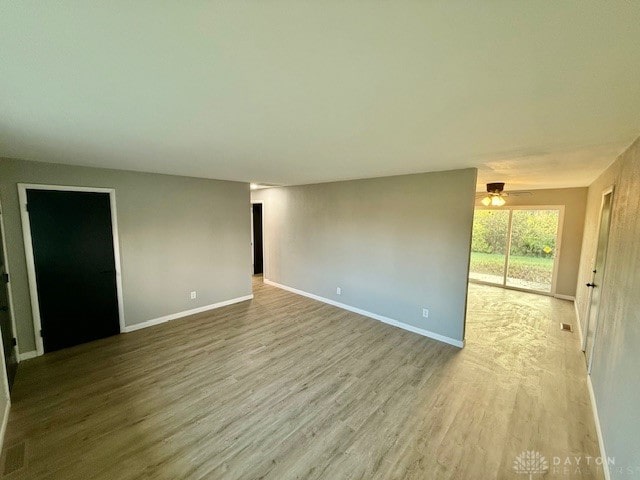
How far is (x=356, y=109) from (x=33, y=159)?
386 cm

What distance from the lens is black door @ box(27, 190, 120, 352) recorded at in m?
Answer: 3.20

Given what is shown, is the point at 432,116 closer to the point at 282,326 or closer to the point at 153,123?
the point at 153,123

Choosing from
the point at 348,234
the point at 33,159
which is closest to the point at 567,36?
the point at 348,234

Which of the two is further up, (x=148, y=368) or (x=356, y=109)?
(x=356, y=109)

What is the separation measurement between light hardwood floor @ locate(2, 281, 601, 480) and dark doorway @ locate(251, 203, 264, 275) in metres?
3.70

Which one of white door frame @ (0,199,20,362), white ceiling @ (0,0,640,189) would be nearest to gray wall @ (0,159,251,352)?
white door frame @ (0,199,20,362)

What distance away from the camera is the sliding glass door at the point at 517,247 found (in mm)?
5852

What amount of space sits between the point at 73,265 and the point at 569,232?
29.4 feet

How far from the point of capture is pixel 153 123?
5.97 feet

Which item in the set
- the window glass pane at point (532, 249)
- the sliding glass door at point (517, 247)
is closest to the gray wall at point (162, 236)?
the sliding glass door at point (517, 247)

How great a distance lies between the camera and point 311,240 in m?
5.46

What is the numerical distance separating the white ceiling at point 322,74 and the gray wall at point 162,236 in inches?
45.9

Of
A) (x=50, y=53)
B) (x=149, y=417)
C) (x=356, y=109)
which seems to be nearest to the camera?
(x=50, y=53)

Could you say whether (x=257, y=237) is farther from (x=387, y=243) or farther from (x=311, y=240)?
(x=387, y=243)
